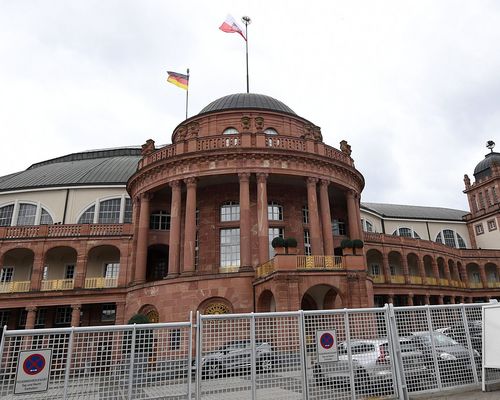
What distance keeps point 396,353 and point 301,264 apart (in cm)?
1208

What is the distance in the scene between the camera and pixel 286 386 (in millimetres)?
7750

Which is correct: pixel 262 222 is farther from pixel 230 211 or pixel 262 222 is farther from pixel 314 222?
pixel 230 211

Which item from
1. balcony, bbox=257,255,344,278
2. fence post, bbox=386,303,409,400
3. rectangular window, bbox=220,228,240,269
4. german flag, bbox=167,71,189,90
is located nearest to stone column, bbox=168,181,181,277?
rectangular window, bbox=220,228,240,269

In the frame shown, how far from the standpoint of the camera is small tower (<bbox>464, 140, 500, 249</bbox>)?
55.7m

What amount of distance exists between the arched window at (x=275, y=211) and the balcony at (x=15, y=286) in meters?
19.4

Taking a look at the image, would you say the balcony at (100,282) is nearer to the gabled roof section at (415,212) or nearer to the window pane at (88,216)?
the window pane at (88,216)

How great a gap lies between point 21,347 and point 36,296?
26258mm

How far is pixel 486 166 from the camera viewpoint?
59281mm

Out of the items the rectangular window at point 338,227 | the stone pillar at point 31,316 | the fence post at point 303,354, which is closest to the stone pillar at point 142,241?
the stone pillar at point 31,316

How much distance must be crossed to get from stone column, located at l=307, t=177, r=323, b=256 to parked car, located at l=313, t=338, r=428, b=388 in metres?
14.7

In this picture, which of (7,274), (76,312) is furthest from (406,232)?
(7,274)

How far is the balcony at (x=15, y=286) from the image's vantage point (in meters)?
30.3

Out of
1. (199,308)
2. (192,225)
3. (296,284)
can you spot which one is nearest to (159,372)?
(296,284)

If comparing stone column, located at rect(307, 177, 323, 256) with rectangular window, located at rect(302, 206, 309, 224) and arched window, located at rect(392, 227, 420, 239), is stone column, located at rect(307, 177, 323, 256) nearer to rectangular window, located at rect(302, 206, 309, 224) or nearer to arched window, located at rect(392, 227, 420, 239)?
rectangular window, located at rect(302, 206, 309, 224)
